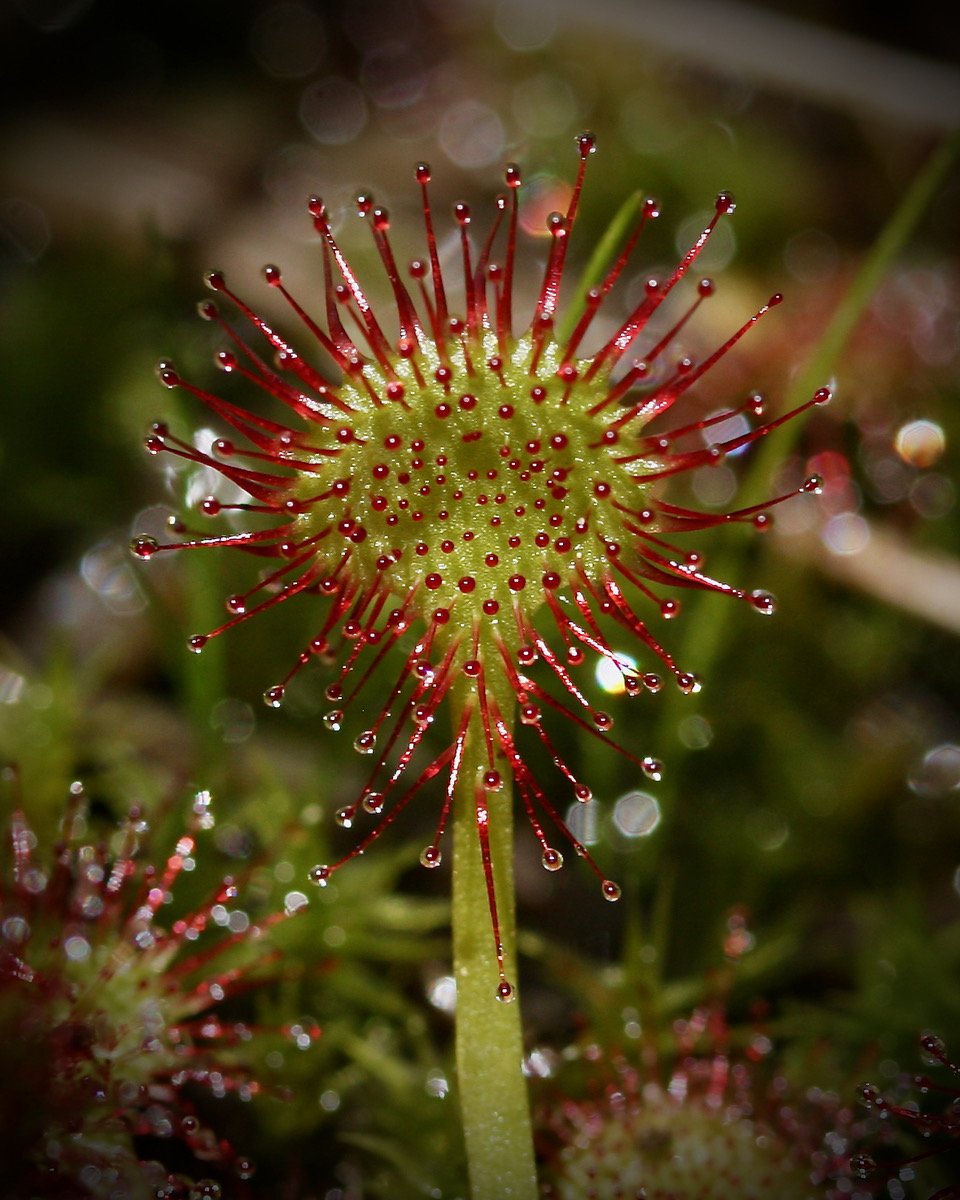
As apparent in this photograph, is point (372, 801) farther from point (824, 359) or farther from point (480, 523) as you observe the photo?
point (824, 359)

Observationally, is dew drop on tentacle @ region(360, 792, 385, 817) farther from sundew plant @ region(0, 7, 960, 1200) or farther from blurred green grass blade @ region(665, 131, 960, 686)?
blurred green grass blade @ region(665, 131, 960, 686)

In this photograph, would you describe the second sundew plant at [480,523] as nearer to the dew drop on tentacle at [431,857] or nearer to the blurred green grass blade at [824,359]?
the dew drop on tentacle at [431,857]

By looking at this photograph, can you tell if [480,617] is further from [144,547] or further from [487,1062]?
[487,1062]

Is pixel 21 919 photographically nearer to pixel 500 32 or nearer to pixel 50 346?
pixel 50 346

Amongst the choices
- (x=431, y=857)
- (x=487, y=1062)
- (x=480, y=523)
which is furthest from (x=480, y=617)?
(x=487, y=1062)

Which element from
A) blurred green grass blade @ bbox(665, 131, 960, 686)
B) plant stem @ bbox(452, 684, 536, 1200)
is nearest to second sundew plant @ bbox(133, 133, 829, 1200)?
plant stem @ bbox(452, 684, 536, 1200)

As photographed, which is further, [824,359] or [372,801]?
[824,359]

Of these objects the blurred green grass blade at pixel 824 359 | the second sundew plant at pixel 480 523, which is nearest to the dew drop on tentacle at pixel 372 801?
the second sundew plant at pixel 480 523

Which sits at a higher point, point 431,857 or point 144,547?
point 144,547

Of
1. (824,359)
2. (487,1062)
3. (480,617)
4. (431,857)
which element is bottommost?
(487,1062)

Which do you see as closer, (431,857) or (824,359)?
(431,857)

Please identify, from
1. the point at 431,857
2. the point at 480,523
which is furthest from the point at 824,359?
the point at 431,857
